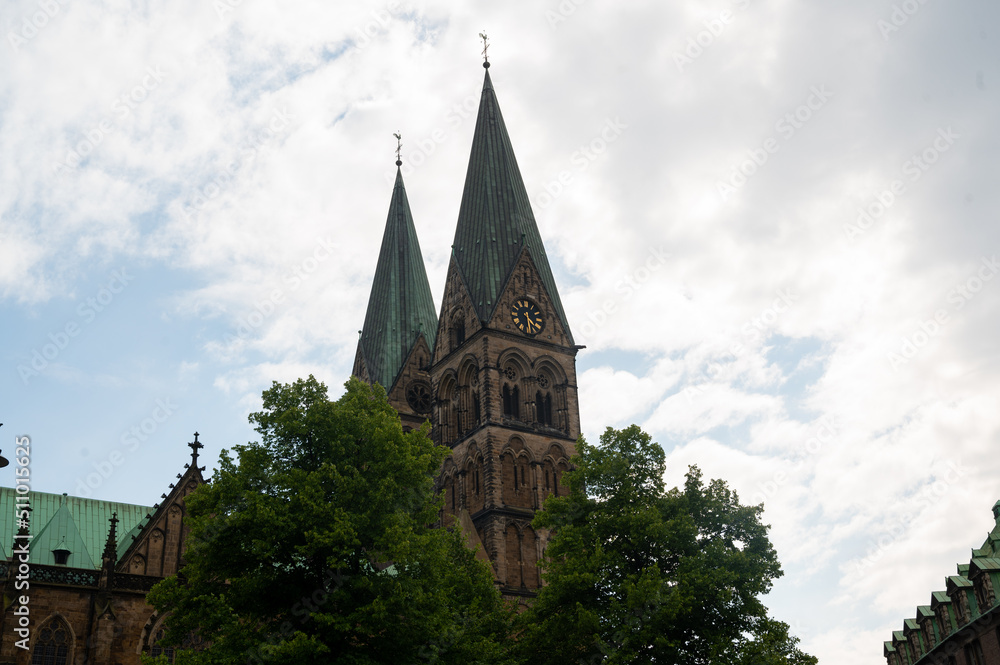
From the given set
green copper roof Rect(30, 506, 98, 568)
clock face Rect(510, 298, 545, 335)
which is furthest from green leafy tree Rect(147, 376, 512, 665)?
clock face Rect(510, 298, 545, 335)

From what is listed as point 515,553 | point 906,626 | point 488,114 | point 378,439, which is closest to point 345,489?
point 378,439

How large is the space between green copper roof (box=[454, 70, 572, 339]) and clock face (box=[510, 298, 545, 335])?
1401 millimetres

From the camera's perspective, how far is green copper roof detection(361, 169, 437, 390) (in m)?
69.6

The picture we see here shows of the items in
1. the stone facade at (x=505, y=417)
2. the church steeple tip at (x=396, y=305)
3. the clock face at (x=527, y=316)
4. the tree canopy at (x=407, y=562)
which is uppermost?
the church steeple tip at (x=396, y=305)

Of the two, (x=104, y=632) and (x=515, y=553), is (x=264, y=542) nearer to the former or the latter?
(x=104, y=632)

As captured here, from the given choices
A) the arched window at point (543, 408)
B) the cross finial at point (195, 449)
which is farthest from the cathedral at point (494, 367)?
the cross finial at point (195, 449)

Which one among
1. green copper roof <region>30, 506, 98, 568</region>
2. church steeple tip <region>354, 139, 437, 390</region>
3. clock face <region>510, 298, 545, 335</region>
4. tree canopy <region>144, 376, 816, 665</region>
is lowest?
tree canopy <region>144, 376, 816, 665</region>

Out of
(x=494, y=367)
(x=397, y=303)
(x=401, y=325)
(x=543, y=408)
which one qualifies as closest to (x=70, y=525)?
(x=494, y=367)

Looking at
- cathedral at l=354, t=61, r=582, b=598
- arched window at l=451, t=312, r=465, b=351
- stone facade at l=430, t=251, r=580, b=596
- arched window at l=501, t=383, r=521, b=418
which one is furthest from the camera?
arched window at l=451, t=312, r=465, b=351

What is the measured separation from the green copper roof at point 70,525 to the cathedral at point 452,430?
69 mm

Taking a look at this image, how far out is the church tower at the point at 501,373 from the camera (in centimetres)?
5388

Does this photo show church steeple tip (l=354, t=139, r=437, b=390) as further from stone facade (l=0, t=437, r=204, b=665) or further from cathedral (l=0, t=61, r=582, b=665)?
stone facade (l=0, t=437, r=204, b=665)

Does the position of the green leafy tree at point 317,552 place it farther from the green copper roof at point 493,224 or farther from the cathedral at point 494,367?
the green copper roof at point 493,224

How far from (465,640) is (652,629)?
4.67 meters
